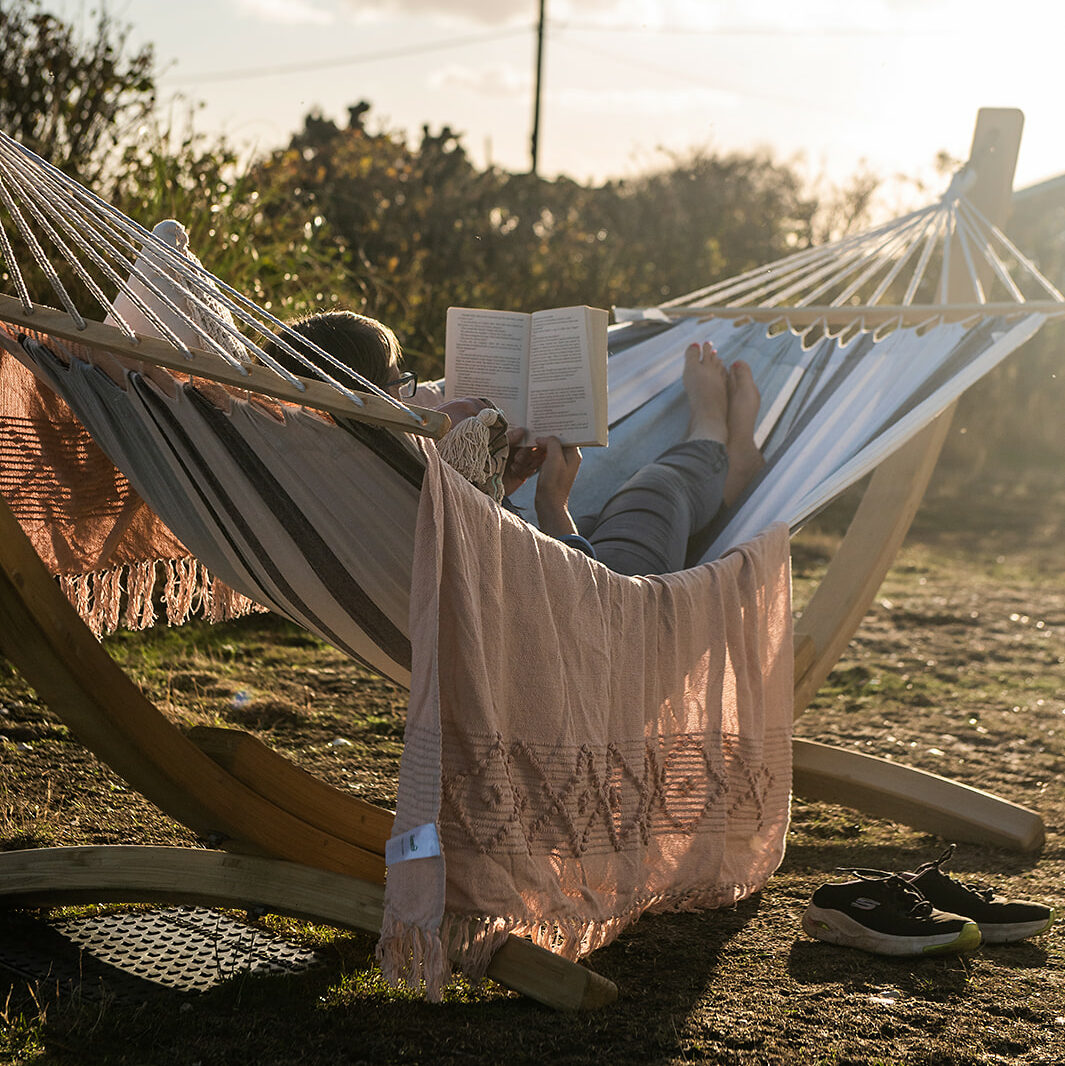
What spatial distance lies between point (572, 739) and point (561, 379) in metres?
0.61

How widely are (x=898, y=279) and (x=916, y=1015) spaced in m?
6.65

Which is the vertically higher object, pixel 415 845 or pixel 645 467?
pixel 645 467

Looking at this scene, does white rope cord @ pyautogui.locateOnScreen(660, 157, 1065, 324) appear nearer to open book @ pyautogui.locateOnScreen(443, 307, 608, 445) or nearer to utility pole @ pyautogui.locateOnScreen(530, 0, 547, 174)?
open book @ pyautogui.locateOnScreen(443, 307, 608, 445)

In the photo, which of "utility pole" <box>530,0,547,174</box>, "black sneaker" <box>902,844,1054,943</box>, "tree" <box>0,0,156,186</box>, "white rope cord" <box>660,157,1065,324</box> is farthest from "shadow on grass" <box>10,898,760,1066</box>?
"utility pole" <box>530,0,547,174</box>

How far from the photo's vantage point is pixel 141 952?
187 centimetres

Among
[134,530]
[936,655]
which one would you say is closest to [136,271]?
[134,530]

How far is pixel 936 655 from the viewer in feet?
14.0

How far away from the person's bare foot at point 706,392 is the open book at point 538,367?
69 cm

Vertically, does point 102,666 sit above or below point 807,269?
below

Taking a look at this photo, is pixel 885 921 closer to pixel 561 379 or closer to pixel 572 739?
pixel 572 739

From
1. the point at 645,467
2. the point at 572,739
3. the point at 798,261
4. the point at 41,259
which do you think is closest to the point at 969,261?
the point at 798,261

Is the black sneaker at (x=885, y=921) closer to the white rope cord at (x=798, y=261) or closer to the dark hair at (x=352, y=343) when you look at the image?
the dark hair at (x=352, y=343)

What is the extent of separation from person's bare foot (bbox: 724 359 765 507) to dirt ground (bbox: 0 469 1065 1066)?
27.2 inches

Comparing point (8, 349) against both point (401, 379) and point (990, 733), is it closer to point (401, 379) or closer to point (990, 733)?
point (401, 379)
